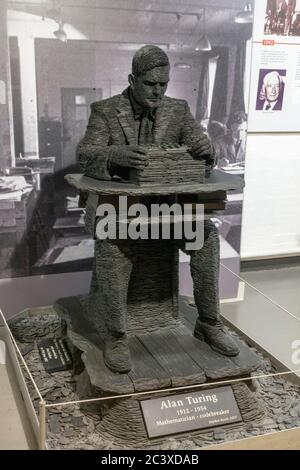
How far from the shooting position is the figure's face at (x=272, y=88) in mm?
4008

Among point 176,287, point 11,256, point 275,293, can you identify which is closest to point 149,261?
point 176,287

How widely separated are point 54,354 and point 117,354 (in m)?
0.66

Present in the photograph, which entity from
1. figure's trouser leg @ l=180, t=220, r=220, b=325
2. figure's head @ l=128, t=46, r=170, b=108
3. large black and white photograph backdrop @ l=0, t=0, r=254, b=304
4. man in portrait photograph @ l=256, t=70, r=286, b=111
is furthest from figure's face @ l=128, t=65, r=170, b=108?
man in portrait photograph @ l=256, t=70, r=286, b=111

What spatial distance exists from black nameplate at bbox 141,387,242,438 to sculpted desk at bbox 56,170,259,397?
0.07 metres

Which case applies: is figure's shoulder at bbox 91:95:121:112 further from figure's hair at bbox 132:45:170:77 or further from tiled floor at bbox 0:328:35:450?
tiled floor at bbox 0:328:35:450

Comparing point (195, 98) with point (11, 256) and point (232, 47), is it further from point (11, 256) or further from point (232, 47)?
point (11, 256)

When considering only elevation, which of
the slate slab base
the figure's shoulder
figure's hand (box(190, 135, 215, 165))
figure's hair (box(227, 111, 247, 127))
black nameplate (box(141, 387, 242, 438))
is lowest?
the slate slab base

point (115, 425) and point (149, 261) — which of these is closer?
point (115, 425)

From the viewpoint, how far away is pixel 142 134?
279 cm

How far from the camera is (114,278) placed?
2.61 meters

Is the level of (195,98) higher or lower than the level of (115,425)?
higher

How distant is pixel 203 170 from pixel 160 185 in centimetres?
24

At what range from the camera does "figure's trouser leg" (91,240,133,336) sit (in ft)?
8.54

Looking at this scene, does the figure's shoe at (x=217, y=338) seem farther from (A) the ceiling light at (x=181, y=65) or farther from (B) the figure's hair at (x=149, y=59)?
(A) the ceiling light at (x=181, y=65)
